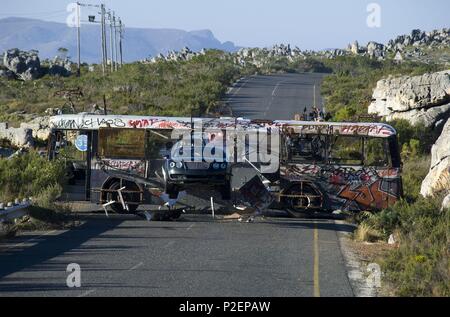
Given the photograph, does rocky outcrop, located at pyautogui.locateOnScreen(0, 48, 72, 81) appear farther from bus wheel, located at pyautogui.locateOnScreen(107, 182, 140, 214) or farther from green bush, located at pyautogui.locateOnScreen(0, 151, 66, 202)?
bus wheel, located at pyautogui.locateOnScreen(107, 182, 140, 214)

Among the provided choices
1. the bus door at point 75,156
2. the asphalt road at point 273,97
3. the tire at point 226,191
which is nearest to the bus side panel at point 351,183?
the tire at point 226,191

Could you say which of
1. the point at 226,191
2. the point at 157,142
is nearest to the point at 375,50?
the point at 157,142

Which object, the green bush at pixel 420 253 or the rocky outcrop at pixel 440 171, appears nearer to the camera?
the green bush at pixel 420 253

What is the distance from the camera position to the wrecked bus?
22.8 m

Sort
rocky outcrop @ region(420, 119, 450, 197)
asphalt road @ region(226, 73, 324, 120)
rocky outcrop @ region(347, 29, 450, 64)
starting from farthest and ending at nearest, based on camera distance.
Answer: rocky outcrop @ region(347, 29, 450, 64) → asphalt road @ region(226, 73, 324, 120) → rocky outcrop @ region(420, 119, 450, 197)

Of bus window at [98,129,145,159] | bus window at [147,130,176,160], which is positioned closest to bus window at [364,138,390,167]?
bus window at [147,130,176,160]

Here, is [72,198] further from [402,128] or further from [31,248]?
[402,128]

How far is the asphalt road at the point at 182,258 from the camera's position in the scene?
42.8 ft

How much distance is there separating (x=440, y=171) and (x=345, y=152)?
10.8 feet

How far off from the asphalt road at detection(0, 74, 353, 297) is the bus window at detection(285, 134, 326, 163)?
5.86 ft

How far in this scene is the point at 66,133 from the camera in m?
23.6

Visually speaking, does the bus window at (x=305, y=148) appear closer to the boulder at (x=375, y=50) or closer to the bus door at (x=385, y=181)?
the bus door at (x=385, y=181)

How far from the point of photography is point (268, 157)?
75.0 ft

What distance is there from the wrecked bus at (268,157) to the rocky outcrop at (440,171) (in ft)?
5.34
